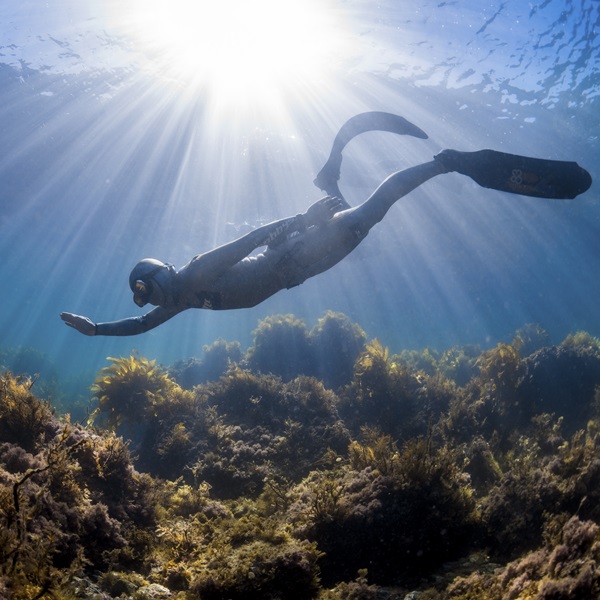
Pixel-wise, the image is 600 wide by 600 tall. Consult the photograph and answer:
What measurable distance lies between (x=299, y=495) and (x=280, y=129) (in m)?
18.7

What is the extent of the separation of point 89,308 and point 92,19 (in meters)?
65.1

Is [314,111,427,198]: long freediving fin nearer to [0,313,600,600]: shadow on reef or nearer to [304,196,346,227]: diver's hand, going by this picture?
[304,196,346,227]: diver's hand

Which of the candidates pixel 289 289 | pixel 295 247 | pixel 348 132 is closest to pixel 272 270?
pixel 295 247

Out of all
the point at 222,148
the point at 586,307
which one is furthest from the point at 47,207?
the point at 586,307

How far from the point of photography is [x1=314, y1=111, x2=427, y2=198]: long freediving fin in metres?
7.60

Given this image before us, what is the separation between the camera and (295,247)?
5.71 m

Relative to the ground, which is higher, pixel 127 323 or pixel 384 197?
pixel 384 197

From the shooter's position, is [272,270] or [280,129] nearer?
[272,270]

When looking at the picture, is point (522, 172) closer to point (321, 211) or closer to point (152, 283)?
point (321, 211)

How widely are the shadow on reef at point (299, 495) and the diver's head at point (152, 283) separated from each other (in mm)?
1897

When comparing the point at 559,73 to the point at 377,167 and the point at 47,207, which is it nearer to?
the point at 377,167

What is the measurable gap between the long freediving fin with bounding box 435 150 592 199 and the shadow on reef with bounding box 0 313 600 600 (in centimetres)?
421

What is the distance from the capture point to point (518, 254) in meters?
46.8

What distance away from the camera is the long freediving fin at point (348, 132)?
7.60 meters
